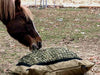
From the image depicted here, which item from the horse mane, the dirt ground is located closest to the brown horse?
the horse mane

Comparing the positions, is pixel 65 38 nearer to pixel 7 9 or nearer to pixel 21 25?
pixel 21 25

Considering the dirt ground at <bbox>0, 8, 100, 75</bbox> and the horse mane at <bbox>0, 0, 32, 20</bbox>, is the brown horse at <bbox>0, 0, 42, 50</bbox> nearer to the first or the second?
the horse mane at <bbox>0, 0, 32, 20</bbox>

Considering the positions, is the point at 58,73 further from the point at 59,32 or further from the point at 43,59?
the point at 59,32

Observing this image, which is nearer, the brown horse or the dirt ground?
the brown horse

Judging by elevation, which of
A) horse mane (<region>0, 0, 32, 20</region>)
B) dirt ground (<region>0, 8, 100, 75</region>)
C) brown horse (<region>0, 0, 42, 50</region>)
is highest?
horse mane (<region>0, 0, 32, 20</region>)

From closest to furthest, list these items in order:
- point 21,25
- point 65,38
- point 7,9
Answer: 1. point 7,9
2. point 21,25
3. point 65,38

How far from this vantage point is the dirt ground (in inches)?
220

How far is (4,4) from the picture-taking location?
4262 mm

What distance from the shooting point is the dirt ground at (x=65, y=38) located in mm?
5599

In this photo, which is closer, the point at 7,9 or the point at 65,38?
the point at 7,9

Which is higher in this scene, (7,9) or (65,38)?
(7,9)

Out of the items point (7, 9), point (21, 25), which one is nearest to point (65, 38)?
point (21, 25)

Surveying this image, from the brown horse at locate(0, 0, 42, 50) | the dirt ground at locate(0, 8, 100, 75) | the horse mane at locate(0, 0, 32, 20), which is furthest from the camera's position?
the dirt ground at locate(0, 8, 100, 75)

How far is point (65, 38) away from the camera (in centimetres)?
758
